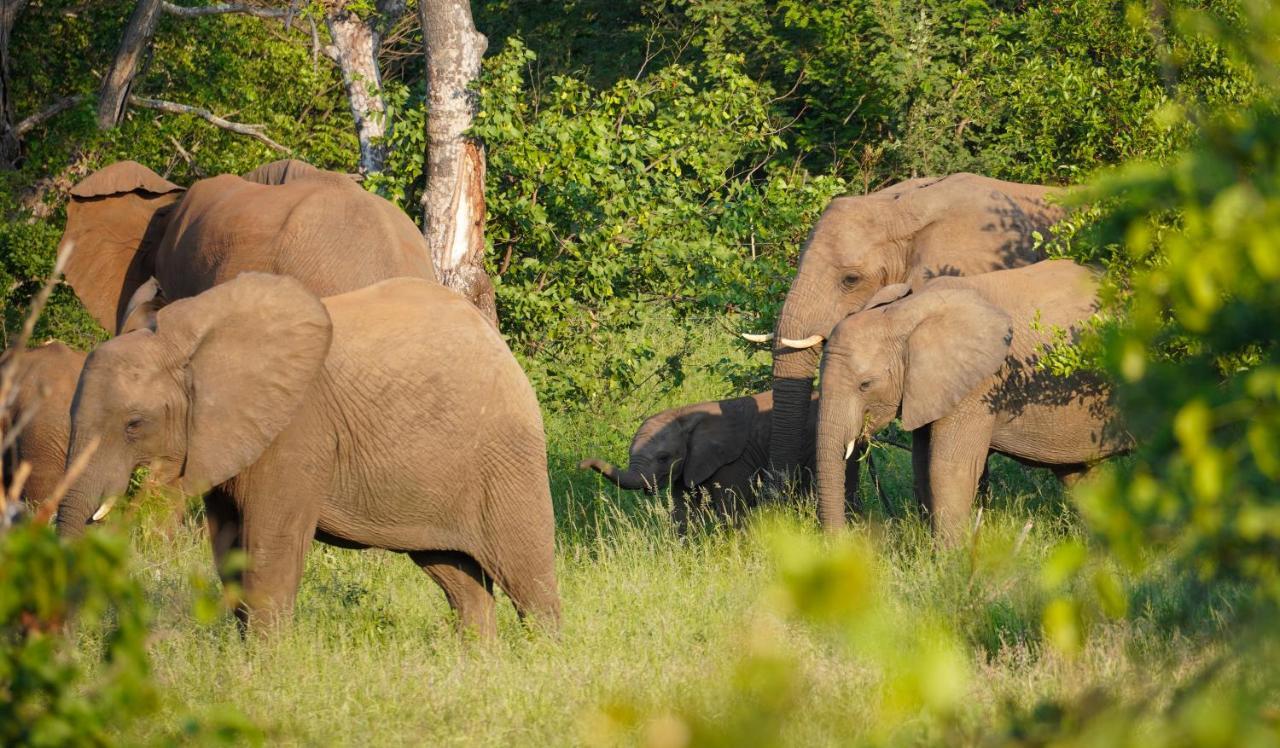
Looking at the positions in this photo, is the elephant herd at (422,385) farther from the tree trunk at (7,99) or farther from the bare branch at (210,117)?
the tree trunk at (7,99)

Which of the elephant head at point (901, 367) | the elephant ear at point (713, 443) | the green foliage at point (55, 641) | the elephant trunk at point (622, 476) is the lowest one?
the elephant trunk at point (622, 476)

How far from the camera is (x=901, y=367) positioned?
26.3 ft

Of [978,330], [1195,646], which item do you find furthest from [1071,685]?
[978,330]

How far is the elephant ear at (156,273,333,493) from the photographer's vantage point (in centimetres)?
588

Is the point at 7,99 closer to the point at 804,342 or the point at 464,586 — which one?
the point at 804,342

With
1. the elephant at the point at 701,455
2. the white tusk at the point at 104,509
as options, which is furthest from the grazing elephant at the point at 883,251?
the white tusk at the point at 104,509

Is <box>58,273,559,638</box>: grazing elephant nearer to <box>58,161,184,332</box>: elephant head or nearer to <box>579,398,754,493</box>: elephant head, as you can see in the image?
<box>579,398,754,493</box>: elephant head

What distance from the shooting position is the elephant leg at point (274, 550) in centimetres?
598

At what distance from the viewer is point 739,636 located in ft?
18.9

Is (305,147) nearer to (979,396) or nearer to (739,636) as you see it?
(979,396)

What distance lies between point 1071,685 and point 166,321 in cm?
348

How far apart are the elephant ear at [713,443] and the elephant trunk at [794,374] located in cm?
46

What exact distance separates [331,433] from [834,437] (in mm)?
2754

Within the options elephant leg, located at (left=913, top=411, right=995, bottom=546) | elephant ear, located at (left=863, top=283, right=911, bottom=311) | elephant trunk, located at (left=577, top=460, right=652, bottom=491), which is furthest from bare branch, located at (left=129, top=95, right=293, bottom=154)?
elephant leg, located at (left=913, top=411, right=995, bottom=546)
